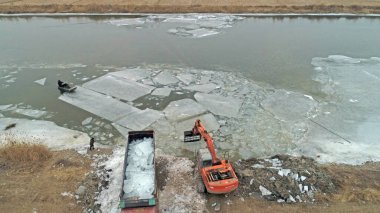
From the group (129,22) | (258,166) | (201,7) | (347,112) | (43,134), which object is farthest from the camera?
(201,7)

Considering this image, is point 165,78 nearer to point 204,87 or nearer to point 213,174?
point 204,87

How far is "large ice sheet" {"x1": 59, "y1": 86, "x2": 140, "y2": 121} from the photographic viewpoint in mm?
11781

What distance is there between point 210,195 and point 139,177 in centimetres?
180

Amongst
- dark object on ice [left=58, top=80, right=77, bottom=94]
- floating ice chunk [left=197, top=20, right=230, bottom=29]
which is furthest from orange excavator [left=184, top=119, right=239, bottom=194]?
floating ice chunk [left=197, top=20, right=230, bottom=29]

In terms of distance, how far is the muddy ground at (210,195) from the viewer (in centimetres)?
790

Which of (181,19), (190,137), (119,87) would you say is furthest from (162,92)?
(181,19)

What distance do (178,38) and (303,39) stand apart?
743 centimetres

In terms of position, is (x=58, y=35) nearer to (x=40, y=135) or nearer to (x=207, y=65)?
(x=207, y=65)

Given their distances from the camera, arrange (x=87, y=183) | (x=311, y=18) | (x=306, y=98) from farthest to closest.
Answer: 1. (x=311, y=18)
2. (x=306, y=98)
3. (x=87, y=183)

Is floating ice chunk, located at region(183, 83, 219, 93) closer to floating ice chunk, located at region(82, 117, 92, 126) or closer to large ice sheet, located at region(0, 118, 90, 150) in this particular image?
floating ice chunk, located at region(82, 117, 92, 126)

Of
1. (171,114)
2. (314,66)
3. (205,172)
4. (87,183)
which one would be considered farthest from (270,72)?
(87,183)

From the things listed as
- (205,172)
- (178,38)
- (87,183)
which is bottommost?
(87,183)

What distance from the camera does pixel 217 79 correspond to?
14375mm

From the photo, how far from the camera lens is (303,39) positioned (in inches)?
773
